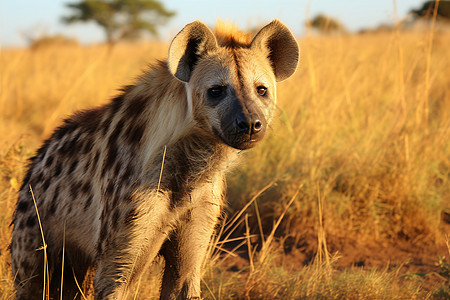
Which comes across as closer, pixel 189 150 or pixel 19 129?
pixel 189 150

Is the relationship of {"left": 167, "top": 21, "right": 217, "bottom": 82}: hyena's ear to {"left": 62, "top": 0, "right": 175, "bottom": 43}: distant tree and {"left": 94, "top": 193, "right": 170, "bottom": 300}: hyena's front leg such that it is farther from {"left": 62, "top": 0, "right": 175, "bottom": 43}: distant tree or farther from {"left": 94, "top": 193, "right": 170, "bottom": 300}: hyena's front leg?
{"left": 62, "top": 0, "right": 175, "bottom": 43}: distant tree

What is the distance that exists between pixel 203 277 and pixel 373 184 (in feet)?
4.70

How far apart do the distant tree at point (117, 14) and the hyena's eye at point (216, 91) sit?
1663 cm

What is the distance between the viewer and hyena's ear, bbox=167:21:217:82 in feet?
6.47

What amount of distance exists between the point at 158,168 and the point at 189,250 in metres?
0.38

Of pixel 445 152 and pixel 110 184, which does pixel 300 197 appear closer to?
pixel 445 152

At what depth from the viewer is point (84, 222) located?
213cm

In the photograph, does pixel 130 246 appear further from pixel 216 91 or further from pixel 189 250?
pixel 216 91

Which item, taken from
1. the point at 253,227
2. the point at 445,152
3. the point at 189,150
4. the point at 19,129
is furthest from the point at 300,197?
the point at 19,129

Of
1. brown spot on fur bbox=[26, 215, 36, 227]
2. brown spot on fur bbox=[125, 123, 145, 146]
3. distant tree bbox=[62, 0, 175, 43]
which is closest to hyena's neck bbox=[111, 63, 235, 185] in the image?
brown spot on fur bbox=[125, 123, 145, 146]

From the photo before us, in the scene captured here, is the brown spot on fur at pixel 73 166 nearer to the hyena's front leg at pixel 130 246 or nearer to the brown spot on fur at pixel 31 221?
the brown spot on fur at pixel 31 221

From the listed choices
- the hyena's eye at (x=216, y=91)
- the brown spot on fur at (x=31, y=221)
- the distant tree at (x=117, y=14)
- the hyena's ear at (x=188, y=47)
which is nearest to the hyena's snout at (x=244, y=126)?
the hyena's eye at (x=216, y=91)

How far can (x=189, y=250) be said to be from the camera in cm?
211

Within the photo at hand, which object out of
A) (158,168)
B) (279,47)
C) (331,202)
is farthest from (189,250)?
(331,202)
